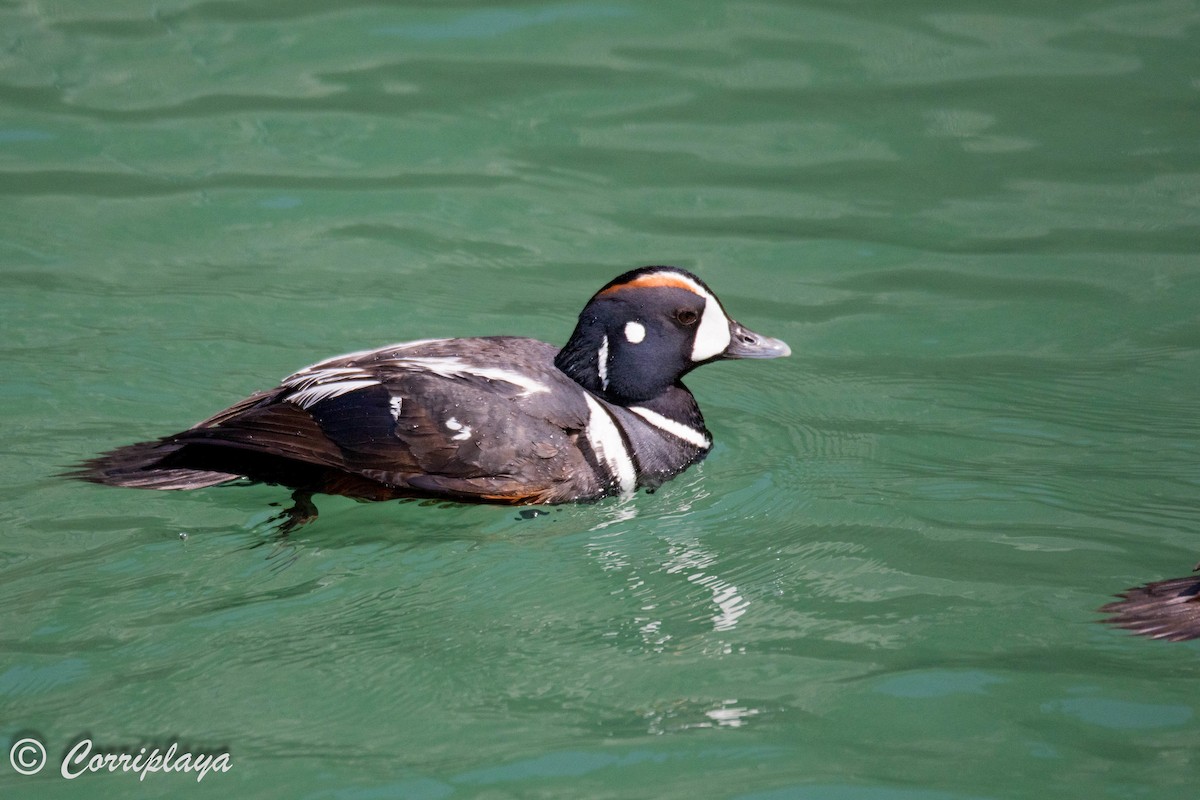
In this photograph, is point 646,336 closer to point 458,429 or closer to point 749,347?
point 749,347

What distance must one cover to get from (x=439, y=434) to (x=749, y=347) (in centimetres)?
167

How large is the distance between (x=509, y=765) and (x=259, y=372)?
3.60 meters

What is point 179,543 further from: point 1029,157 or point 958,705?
point 1029,157

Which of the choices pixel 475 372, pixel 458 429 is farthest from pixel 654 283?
pixel 458 429

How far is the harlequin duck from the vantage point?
6.09 m

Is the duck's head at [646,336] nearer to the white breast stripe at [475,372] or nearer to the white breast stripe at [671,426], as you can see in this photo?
the white breast stripe at [671,426]

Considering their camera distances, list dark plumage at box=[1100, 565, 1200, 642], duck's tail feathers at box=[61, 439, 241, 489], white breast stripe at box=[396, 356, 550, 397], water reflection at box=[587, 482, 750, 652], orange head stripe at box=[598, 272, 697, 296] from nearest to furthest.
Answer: dark plumage at box=[1100, 565, 1200, 642] → water reflection at box=[587, 482, 750, 652] → duck's tail feathers at box=[61, 439, 241, 489] → white breast stripe at box=[396, 356, 550, 397] → orange head stripe at box=[598, 272, 697, 296]

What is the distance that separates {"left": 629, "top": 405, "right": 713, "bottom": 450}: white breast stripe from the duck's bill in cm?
41

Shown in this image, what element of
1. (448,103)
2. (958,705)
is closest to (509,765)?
(958,705)

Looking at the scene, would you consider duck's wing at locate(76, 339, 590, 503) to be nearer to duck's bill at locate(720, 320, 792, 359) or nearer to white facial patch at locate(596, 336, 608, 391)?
white facial patch at locate(596, 336, 608, 391)

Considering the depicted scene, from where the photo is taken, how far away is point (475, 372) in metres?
6.27

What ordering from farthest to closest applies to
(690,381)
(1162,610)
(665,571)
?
1. (690,381)
2. (665,571)
3. (1162,610)

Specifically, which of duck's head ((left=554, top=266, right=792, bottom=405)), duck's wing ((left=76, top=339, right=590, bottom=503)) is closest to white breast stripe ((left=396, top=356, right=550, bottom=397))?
duck's wing ((left=76, top=339, right=590, bottom=503))

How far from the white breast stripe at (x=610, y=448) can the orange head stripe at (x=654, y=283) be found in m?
0.56
